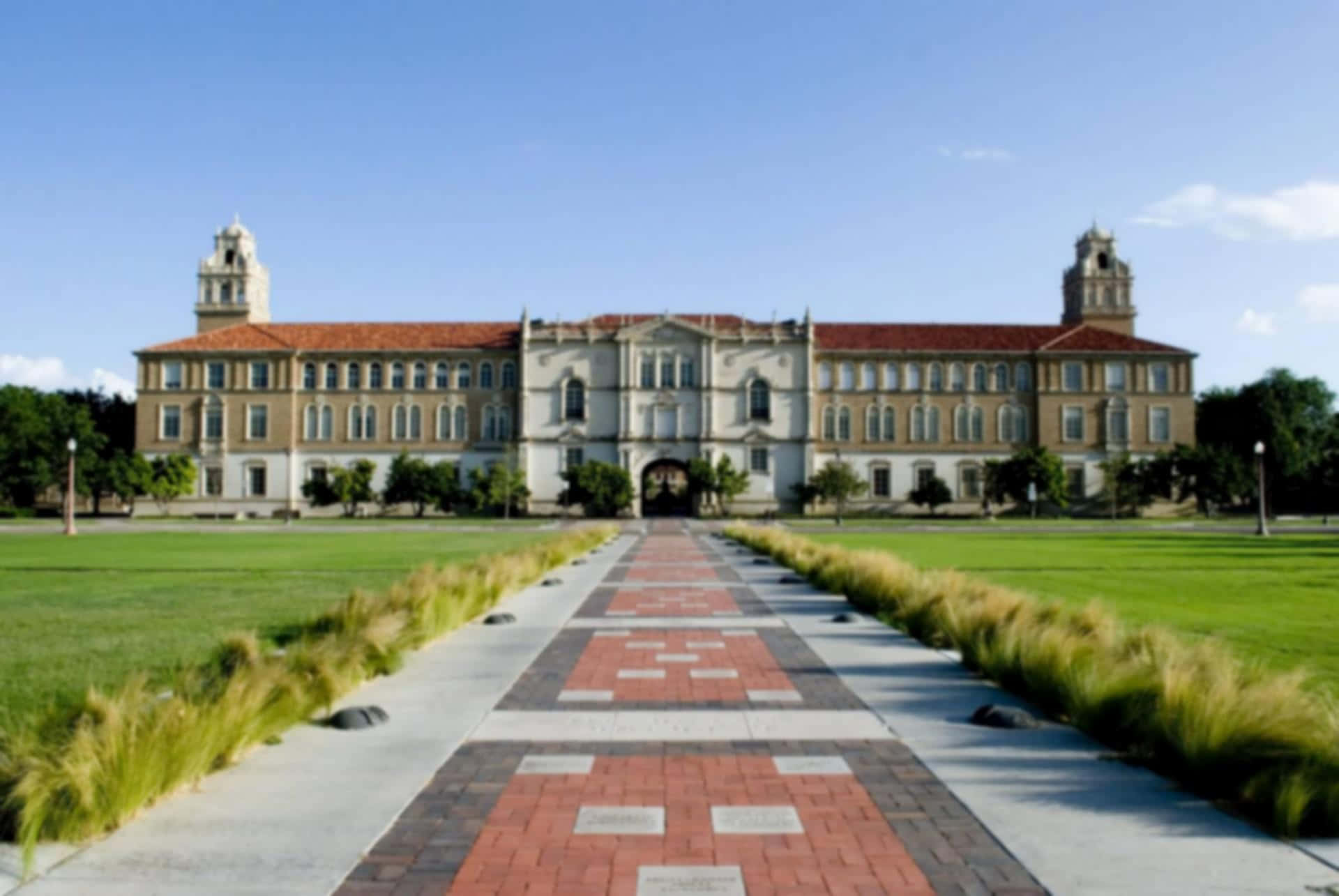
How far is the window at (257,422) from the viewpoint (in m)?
89.9

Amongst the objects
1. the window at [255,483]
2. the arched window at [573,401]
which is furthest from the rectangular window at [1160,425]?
the window at [255,483]

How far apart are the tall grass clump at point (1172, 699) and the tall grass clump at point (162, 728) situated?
5.86 metres

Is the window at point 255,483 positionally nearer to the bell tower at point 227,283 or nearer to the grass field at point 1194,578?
the bell tower at point 227,283

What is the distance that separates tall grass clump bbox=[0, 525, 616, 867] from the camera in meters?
6.03

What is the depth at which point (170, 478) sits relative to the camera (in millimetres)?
86312

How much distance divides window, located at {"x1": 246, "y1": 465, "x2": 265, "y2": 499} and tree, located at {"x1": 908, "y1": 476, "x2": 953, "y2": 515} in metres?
49.5

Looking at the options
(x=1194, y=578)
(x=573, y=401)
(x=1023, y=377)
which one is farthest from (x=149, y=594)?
(x=1023, y=377)

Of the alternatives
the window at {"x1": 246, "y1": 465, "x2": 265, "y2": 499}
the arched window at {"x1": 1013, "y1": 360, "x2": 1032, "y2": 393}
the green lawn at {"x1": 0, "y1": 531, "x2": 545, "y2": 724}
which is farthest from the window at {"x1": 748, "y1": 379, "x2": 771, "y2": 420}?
the green lawn at {"x1": 0, "y1": 531, "x2": 545, "y2": 724}

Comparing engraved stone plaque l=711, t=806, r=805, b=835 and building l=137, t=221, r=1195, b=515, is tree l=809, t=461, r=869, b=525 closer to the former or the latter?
building l=137, t=221, r=1195, b=515

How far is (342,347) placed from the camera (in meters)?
91.1

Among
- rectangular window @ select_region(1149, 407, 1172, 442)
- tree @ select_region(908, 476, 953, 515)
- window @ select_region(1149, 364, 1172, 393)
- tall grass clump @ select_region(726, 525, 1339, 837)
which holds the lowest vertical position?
tall grass clump @ select_region(726, 525, 1339, 837)

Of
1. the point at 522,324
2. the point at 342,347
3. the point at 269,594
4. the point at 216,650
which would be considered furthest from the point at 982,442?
the point at 216,650

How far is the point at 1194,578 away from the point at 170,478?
78.1 meters

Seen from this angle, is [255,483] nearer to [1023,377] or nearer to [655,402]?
[655,402]
